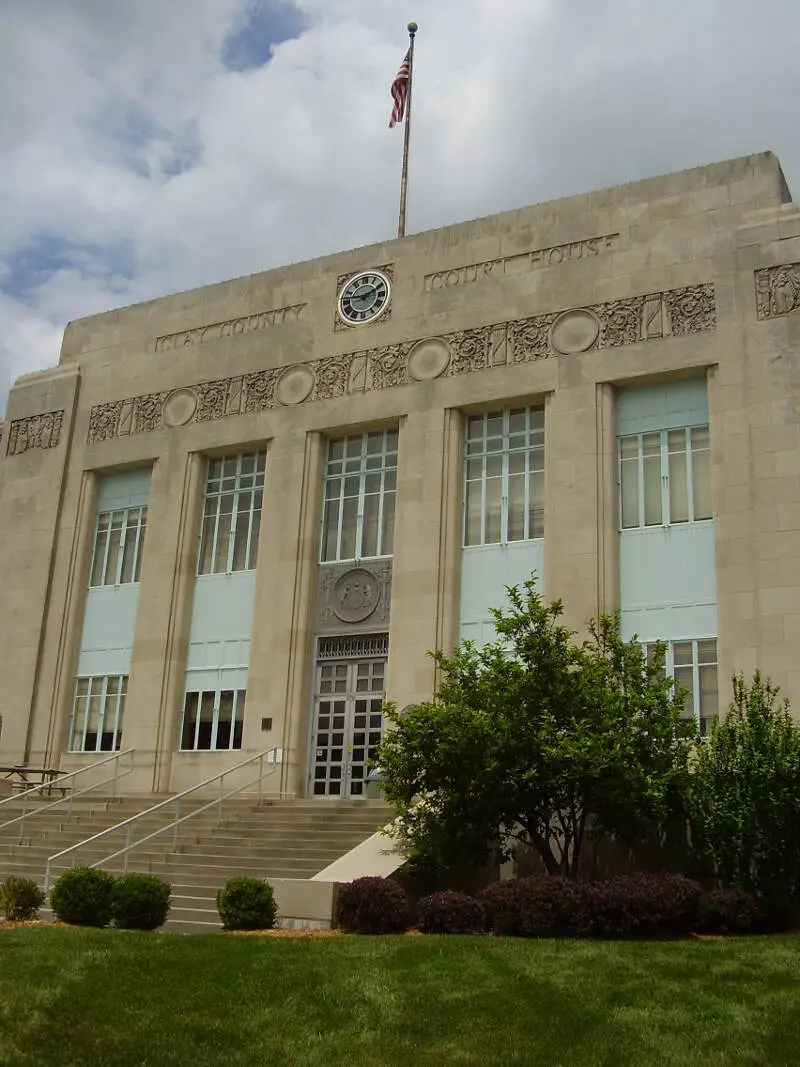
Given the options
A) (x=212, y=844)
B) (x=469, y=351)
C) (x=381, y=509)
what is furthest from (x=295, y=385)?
(x=212, y=844)

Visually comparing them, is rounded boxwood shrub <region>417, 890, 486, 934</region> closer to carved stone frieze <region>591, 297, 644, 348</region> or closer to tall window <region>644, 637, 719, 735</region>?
tall window <region>644, 637, 719, 735</region>

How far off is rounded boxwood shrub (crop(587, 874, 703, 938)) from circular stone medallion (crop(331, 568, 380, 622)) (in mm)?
11758

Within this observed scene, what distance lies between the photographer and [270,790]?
26984 millimetres

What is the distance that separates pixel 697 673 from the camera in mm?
23438

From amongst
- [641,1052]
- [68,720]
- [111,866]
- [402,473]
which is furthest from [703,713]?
[68,720]

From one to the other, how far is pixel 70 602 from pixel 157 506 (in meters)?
3.71

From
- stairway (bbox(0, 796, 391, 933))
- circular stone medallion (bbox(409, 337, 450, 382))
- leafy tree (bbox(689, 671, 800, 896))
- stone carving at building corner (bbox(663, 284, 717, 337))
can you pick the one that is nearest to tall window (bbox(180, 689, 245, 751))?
stairway (bbox(0, 796, 391, 933))

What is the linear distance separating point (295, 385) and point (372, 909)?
1659 cm

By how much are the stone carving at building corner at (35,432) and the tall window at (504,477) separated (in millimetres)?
13273

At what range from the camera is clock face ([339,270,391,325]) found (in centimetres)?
2970

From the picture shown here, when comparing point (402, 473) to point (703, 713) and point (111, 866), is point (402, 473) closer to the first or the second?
point (703, 713)

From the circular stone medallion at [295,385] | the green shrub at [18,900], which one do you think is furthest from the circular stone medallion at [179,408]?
the green shrub at [18,900]

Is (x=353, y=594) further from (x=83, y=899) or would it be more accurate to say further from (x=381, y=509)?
(x=83, y=899)

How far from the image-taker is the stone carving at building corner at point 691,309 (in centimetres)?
2523
